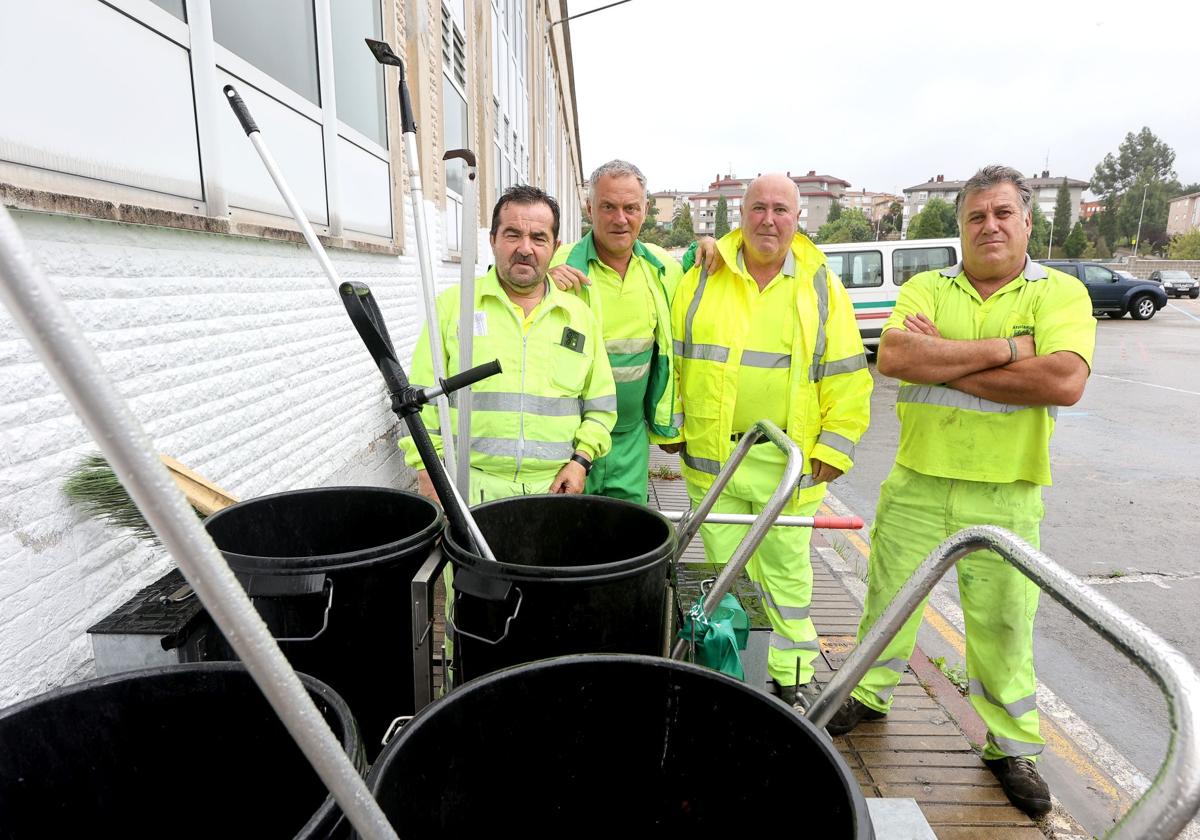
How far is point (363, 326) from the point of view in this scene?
1403 mm

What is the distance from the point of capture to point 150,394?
2104 millimetres

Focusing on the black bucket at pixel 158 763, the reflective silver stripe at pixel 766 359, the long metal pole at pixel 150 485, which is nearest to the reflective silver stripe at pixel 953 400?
the reflective silver stripe at pixel 766 359

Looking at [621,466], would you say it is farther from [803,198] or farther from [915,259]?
Result: [803,198]

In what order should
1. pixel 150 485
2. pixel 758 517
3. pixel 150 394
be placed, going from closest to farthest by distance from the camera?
pixel 150 485
pixel 758 517
pixel 150 394

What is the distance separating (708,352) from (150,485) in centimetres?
252

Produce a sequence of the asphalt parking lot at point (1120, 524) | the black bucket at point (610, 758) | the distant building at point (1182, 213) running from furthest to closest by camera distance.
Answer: the distant building at point (1182, 213) < the asphalt parking lot at point (1120, 524) < the black bucket at point (610, 758)

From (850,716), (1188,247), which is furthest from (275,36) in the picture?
(1188,247)

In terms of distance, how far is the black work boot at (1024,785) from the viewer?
7.43ft

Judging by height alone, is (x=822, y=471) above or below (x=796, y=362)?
below

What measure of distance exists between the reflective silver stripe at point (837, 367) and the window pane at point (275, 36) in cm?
262

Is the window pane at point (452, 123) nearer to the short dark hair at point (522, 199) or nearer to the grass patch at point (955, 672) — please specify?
the short dark hair at point (522, 199)

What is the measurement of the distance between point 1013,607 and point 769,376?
46.6 inches

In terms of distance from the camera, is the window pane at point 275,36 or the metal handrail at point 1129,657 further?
the window pane at point 275,36

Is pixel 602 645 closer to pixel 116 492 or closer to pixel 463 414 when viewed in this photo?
pixel 463 414
